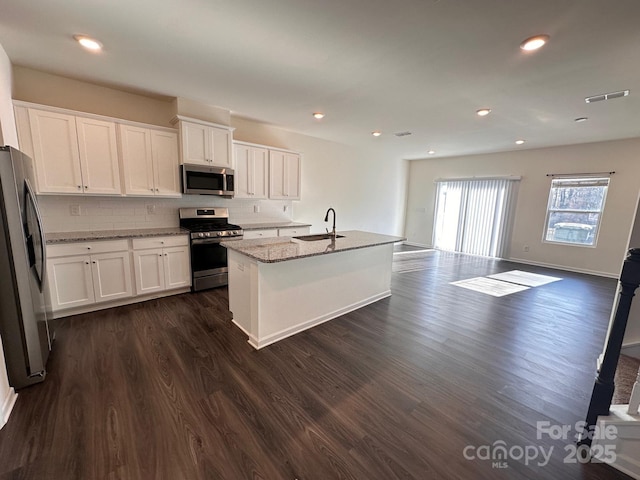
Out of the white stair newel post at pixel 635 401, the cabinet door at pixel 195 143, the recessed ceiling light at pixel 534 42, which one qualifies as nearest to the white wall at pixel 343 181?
the cabinet door at pixel 195 143

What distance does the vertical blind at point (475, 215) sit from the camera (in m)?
6.54

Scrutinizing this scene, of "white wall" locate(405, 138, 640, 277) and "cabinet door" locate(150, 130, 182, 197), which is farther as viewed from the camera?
"white wall" locate(405, 138, 640, 277)

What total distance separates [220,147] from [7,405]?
336 cm

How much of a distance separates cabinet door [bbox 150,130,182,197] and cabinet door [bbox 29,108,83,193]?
0.77 meters

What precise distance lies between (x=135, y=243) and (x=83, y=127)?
1.41 metres

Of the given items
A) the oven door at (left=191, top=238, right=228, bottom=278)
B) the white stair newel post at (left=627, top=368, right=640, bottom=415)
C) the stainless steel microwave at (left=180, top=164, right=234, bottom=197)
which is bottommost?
the white stair newel post at (left=627, top=368, right=640, bottom=415)

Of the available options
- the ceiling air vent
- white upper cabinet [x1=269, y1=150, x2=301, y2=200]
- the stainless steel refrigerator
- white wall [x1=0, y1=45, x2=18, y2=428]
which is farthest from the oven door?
the ceiling air vent

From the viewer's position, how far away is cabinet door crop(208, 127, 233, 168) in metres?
3.84

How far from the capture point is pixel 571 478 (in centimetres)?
140

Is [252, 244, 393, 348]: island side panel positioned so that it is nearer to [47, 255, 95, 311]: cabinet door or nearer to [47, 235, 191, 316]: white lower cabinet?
[47, 235, 191, 316]: white lower cabinet

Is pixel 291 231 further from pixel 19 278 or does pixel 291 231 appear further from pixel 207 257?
pixel 19 278

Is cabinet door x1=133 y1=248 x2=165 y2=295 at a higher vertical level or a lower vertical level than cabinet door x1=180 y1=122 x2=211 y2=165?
lower

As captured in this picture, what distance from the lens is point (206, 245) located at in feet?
12.3

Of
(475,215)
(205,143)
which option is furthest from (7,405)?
(475,215)
